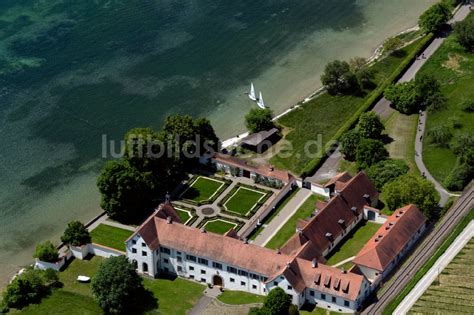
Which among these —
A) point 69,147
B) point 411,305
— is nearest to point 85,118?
point 69,147

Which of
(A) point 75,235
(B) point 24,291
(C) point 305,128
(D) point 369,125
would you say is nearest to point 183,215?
(A) point 75,235

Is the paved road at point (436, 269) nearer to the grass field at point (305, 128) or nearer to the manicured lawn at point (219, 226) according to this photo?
the manicured lawn at point (219, 226)

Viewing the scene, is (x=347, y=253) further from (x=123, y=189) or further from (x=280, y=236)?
(x=123, y=189)

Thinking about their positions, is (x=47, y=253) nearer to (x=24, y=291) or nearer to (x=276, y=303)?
(x=24, y=291)

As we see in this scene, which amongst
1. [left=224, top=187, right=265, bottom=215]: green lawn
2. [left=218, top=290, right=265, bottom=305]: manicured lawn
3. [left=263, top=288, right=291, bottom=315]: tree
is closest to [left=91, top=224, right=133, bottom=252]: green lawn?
[left=224, top=187, right=265, bottom=215]: green lawn

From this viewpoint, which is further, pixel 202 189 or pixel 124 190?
pixel 202 189

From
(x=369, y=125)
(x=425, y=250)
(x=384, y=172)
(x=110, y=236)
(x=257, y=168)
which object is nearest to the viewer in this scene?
(x=425, y=250)

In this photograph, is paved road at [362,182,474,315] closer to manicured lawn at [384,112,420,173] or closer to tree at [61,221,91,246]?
manicured lawn at [384,112,420,173]

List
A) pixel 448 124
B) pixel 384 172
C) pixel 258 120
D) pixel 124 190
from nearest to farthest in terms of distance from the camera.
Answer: pixel 124 190, pixel 384 172, pixel 448 124, pixel 258 120
